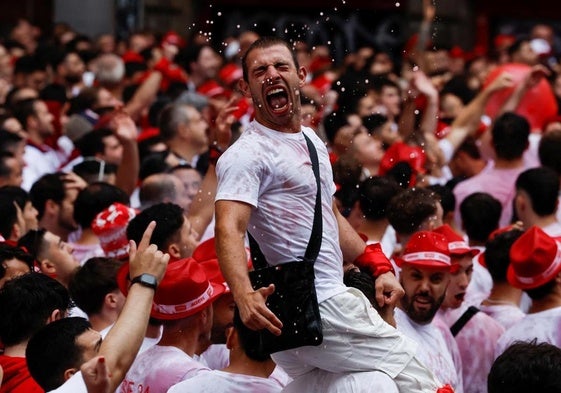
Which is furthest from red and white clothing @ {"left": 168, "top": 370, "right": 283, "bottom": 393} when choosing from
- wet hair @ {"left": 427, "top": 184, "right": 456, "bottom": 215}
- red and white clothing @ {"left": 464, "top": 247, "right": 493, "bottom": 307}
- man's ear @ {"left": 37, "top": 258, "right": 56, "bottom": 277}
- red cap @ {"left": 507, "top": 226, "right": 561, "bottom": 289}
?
wet hair @ {"left": 427, "top": 184, "right": 456, "bottom": 215}

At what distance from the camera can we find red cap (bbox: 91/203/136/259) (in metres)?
7.80

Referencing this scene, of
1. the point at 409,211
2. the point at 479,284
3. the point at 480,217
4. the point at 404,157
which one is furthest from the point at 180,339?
the point at 404,157

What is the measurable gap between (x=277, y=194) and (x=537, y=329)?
203 cm

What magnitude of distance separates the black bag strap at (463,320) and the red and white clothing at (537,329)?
11.0 inches

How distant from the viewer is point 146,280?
5164mm

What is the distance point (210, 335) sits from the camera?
264 inches

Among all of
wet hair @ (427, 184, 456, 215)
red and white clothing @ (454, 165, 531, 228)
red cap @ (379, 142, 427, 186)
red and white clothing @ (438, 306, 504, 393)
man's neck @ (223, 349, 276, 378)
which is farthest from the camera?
red and white clothing @ (454, 165, 531, 228)

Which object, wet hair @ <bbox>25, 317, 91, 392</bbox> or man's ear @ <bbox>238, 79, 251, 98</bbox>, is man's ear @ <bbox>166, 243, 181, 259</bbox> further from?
wet hair @ <bbox>25, 317, 91, 392</bbox>

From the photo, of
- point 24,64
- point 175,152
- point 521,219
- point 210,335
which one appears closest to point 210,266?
point 210,335

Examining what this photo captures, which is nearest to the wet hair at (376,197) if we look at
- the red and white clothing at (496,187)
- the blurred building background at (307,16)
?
the red and white clothing at (496,187)

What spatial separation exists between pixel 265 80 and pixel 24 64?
33.0 feet

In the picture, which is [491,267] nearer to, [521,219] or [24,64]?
[521,219]

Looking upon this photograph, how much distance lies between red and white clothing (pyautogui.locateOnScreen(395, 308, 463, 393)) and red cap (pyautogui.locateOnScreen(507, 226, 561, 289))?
52 centimetres

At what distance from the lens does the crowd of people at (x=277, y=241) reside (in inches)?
221
